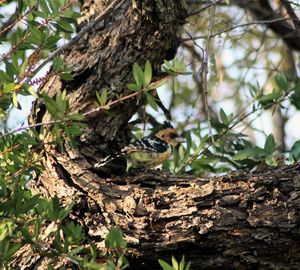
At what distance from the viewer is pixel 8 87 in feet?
7.41

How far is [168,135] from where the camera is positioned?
4.13 meters

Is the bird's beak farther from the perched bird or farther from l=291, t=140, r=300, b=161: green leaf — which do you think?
l=291, t=140, r=300, b=161: green leaf

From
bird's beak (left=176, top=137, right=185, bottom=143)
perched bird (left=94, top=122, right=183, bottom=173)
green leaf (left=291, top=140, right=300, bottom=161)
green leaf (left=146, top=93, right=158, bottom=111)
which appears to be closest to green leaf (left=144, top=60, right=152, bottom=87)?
green leaf (left=146, top=93, right=158, bottom=111)

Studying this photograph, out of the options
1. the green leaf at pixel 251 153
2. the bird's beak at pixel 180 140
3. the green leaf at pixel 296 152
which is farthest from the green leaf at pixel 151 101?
the bird's beak at pixel 180 140

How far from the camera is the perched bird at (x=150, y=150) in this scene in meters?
3.29

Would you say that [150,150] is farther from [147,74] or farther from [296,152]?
[147,74]

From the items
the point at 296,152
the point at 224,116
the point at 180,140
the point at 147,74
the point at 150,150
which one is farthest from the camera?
the point at 180,140

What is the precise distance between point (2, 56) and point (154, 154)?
1.40m

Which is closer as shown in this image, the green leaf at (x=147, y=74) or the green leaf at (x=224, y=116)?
the green leaf at (x=147, y=74)

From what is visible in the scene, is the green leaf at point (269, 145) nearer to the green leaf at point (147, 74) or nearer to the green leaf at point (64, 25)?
the green leaf at point (147, 74)

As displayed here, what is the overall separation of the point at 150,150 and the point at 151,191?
2.40 feet

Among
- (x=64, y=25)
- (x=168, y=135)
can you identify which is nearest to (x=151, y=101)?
(x=64, y=25)

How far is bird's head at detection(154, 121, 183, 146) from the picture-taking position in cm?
398

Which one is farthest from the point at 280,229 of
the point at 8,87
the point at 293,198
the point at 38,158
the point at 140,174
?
the point at 8,87
